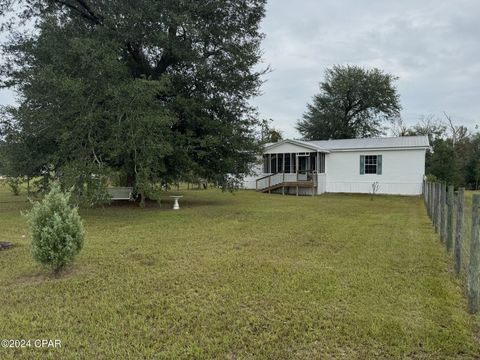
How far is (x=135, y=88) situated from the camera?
34.5 feet

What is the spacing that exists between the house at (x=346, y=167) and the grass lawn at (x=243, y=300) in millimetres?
A: 14773

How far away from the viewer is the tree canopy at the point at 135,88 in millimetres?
10586

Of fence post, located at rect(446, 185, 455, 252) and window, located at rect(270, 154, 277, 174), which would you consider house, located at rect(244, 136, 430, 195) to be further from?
fence post, located at rect(446, 185, 455, 252)

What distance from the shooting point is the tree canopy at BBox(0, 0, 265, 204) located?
10586mm

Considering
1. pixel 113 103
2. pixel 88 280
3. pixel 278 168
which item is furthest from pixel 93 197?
pixel 278 168

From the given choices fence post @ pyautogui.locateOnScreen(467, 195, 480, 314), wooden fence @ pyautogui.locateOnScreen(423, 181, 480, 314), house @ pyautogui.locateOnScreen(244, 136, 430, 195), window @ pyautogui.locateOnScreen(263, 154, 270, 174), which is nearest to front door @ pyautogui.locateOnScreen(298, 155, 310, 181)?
house @ pyautogui.locateOnScreen(244, 136, 430, 195)

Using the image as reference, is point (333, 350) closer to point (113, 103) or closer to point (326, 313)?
point (326, 313)

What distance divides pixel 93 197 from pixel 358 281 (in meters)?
7.72

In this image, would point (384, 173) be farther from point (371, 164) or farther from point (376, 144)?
point (376, 144)

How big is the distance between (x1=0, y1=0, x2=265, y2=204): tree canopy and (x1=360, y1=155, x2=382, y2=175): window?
1014cm

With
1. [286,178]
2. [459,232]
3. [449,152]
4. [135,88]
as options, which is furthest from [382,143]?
[459,232]

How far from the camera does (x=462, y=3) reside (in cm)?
1213

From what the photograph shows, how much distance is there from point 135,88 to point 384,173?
55.3ft

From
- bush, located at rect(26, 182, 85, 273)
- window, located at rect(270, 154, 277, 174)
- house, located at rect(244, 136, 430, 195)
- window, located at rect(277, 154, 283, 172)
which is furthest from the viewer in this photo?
window, located at rect(270, 154, 277, 174)
